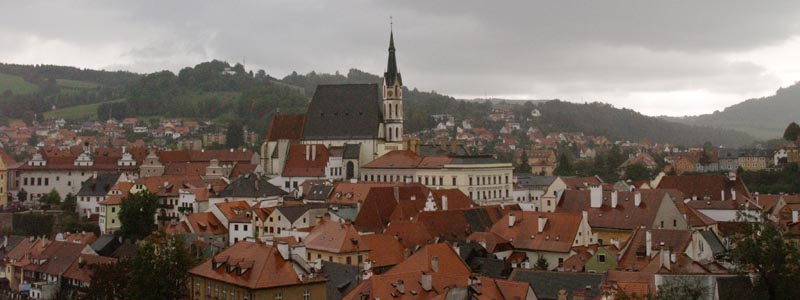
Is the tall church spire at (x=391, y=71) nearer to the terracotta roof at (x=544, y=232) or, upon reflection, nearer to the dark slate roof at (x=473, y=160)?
the dark slate roof at (x=473, y=160)

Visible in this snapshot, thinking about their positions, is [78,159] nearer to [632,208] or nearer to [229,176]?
[229,176]

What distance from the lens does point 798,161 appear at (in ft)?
370

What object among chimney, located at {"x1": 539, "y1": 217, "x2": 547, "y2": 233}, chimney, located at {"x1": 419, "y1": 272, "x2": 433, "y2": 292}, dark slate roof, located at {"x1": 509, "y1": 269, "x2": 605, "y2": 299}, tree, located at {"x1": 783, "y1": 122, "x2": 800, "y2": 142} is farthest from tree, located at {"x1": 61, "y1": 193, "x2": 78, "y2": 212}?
tree, located at {"x1": 783, "y1": 122, "x2": 800, "y2": 142}

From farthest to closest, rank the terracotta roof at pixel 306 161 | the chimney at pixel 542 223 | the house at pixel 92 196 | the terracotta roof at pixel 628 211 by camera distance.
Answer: the terracotta roof at pixel 306 161 < the house at pixel 92 196 < the terracotta roof at pixel 628 211 < the chimney at pixel 542 223

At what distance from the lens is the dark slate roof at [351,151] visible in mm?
102375

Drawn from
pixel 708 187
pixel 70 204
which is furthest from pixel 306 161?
pixel 708 187

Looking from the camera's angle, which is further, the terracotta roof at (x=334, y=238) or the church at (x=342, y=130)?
the church at (x=342, y=130)

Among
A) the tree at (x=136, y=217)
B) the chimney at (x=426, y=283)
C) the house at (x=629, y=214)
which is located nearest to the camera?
the chimney at (x=426, y=283)

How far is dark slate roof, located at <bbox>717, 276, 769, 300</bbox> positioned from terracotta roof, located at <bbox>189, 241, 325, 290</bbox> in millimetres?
19201

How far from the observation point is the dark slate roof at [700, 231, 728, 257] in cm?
5344

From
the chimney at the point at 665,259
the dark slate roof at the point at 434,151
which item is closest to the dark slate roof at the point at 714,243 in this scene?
the chimney at the point at 665,259

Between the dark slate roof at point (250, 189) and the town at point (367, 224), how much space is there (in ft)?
0.56

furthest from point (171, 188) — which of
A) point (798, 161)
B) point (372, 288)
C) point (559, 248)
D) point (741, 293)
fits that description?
point (798, 161)

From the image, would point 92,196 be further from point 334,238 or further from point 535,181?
point 535,181
